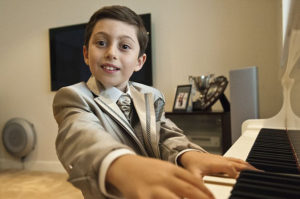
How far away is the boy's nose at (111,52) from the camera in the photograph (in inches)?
31.0

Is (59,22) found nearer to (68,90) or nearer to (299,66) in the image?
(68,90)

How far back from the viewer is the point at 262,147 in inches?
28.0

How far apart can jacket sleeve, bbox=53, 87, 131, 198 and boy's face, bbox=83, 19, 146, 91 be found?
134 mm

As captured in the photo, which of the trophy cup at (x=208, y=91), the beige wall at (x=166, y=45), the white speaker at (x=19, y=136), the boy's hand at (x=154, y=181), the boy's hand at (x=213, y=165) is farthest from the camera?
the white speaker at (x=19, y=136)

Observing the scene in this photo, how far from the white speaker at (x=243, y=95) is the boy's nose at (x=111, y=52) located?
3.90 ft

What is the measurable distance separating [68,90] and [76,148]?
0.85 ft

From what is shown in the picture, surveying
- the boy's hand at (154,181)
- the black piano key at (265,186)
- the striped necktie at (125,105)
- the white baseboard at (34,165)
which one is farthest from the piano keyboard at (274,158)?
the white baseboard at (34,165)

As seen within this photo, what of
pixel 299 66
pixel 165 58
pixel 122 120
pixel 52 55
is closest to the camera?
pixel 299 66

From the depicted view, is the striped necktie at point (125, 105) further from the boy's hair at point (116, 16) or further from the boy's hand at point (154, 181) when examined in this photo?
the boy's hand at point (154, 181)

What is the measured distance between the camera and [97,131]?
46 centimetres

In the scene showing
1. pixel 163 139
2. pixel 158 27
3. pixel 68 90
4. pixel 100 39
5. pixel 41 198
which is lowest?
pixel 41 198

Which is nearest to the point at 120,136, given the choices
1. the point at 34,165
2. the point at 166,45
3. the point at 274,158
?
the point at 274,158

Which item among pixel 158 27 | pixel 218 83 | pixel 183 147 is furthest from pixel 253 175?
pixel 158 27

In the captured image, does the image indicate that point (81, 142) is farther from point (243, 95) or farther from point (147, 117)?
point (243, 95)
